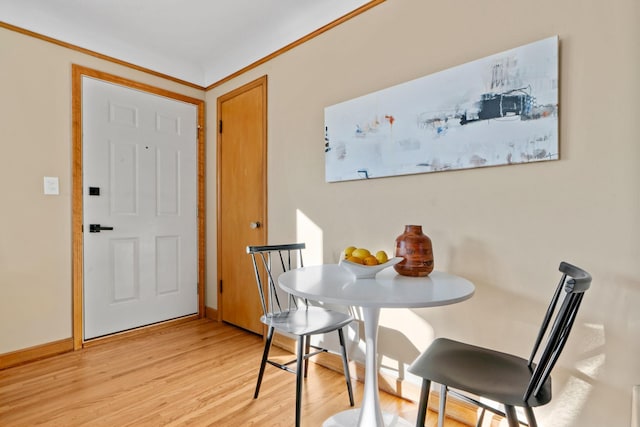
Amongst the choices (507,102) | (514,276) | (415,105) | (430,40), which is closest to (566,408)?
(514,276)

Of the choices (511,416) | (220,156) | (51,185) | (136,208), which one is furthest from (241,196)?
(511,416)

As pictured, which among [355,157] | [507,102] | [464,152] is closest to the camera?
[507,102]

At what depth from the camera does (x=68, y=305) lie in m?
2.54

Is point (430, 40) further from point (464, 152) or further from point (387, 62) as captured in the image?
point (464, 152)

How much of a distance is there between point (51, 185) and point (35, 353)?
117 centimetres

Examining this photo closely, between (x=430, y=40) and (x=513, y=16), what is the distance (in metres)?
0.39

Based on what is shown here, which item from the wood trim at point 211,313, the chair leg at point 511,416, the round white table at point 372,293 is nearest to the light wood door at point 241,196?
the wood trim at point 211,313

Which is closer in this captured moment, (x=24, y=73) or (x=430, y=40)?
(x=430, y=40)

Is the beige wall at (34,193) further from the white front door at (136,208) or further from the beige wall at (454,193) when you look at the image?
the white front door at (136,208)

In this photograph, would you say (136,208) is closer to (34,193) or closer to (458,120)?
(34,193)

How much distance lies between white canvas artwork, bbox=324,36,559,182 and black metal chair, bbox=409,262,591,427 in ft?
1.88

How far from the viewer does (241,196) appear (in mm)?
2984

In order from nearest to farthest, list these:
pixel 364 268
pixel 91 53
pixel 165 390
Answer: pixel 364 268
pixel 165 390
pixel 91 53

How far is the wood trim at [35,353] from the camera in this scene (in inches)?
89.6
